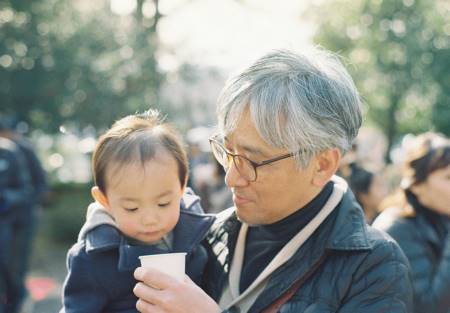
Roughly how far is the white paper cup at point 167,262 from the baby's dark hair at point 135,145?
0.45m

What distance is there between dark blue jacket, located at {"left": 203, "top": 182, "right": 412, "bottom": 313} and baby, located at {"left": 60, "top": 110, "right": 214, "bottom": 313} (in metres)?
0.39

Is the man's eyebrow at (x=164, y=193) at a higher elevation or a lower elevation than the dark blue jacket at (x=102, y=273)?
higher

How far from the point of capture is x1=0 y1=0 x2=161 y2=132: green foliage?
40.1ft

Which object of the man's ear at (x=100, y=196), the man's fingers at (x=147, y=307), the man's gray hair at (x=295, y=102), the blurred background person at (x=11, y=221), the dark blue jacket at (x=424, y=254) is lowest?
the blurred background person at (x=11, y=221)

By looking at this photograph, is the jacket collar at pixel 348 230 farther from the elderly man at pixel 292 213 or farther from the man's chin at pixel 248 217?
the man's chin at pixel 248 217

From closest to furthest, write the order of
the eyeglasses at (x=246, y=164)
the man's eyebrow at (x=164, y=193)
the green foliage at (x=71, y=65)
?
the eyeglasses at (x=246, y=164)
the man's eyebrow at (x=164, y=193)
the green foliage at (x=71, y=65)

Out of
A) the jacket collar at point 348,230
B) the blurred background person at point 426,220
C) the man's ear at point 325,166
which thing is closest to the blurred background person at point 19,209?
the blurred background person at point 426,220

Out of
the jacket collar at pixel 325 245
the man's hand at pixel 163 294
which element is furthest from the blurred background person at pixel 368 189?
the man's hand at pixel 163 294

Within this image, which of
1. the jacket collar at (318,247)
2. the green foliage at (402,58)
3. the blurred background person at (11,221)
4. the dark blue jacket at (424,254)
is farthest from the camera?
the green foliage at (402,58)

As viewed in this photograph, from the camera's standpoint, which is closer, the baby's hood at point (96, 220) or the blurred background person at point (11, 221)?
the baby's hood at point (96, 220)

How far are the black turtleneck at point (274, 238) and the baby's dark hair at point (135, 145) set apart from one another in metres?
0.38

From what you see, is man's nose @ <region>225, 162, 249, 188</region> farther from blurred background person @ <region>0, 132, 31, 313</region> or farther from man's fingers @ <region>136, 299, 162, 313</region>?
blurred background person @ <region>0, 132, 31, 313</region>

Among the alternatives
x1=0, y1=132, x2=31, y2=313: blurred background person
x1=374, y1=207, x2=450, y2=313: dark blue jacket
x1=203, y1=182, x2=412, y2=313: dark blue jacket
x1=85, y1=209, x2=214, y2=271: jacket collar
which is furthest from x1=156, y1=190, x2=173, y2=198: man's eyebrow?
x1=0, y1=132, x2=31, y2=313: blurred background person

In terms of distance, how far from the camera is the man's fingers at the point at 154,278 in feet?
6.39
